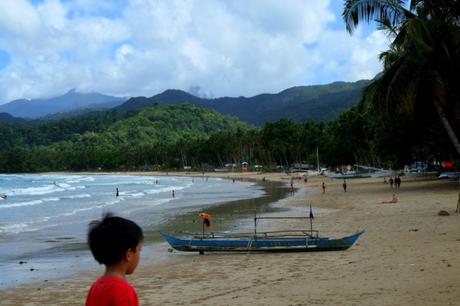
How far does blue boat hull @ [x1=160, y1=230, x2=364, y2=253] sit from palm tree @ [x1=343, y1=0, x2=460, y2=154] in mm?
3884

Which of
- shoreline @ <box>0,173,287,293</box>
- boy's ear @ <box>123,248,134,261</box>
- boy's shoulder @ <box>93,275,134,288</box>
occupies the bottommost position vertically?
shoreline @ <box>0,173,287,293</box>

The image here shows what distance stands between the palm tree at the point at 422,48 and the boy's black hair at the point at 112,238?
10521 mm

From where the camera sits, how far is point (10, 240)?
22969mm

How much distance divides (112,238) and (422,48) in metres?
11.1

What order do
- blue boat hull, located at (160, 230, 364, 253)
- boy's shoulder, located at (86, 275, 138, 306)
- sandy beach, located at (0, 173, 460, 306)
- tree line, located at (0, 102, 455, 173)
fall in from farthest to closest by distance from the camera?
tree line, located at (0, 102, 455, 173)
blue boat hull, located at (160, 230, 364, 253)
sandy beach, located at (0, 173, 460, 306)
boy's shoulder, located at (86, 275, 138, 306)

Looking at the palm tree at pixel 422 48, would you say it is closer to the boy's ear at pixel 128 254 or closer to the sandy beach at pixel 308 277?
the sandy beach at pixel 308 277

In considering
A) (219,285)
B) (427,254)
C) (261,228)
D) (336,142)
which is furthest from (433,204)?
(336,142)

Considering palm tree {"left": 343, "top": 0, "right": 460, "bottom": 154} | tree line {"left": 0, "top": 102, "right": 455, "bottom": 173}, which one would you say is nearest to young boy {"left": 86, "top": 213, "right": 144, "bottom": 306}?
palm tree {"left": 343, "top": 0, "right": 460, "bottom": 154}

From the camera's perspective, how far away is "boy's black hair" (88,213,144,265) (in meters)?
2.79

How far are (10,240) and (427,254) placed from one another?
16763mm

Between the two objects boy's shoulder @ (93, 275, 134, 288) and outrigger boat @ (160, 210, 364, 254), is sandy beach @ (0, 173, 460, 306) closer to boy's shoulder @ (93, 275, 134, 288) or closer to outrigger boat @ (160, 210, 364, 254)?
outrigger boat @ (160, 210, 364, 254)

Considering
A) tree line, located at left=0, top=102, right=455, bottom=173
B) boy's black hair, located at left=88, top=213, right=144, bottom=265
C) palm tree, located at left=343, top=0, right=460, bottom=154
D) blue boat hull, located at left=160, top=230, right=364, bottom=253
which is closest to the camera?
boy's black hair, located at left=88, top=213, right=144, bottom=265

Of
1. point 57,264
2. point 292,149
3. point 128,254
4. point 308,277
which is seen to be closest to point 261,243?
point 308,277

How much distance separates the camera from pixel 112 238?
110 inches
